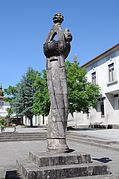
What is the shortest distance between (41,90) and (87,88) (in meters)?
5.51

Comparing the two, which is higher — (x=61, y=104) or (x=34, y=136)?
(x=61, y=104)

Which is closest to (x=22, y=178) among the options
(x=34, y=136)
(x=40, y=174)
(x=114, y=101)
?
(x=40, y=174)

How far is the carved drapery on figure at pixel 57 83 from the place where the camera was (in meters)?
5.72

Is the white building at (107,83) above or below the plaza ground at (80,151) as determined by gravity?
above

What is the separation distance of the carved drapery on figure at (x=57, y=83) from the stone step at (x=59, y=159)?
0.41 m

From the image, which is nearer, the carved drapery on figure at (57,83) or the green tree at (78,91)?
the carved drapery on figure at (57,83)

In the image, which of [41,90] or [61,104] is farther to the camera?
[41,90]

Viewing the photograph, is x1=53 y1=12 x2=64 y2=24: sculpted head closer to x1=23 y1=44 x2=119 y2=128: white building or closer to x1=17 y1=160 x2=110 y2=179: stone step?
x1=17 y1=160 x2=110 y2=179: stone step

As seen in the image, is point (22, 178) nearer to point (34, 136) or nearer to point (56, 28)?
point (56, 28)

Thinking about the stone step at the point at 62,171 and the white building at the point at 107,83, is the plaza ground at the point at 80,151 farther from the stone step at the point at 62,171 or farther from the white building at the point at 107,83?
the white building at the point at 107,83

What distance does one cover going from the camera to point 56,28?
6105mm

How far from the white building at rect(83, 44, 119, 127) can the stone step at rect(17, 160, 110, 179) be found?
78.3 feet

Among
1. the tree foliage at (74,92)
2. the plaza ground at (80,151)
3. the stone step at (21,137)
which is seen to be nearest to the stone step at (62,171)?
the plaza ground at (80,151)

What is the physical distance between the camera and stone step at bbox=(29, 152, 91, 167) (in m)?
5.01
